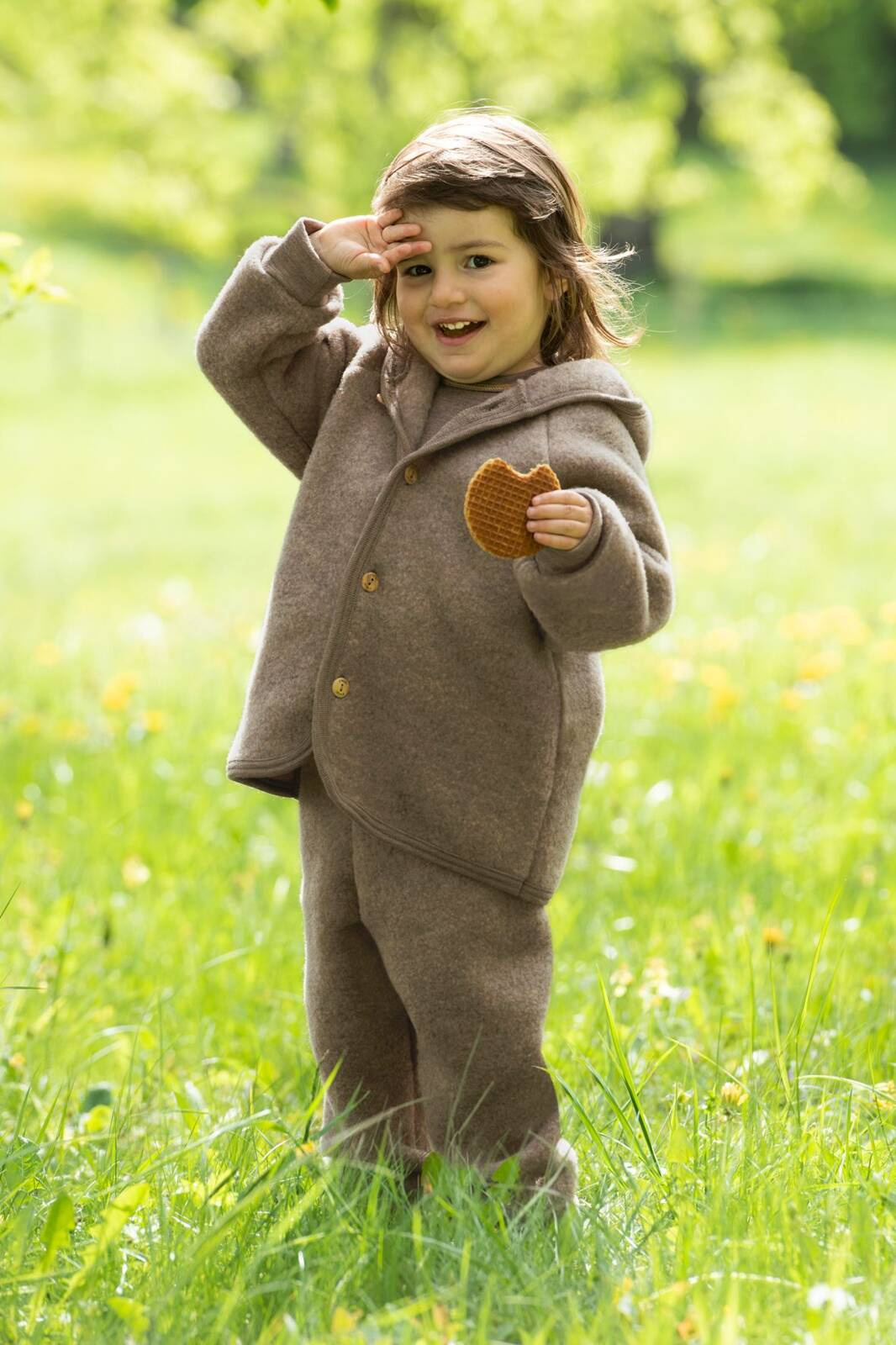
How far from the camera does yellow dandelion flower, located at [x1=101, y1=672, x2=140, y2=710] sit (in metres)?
4.21

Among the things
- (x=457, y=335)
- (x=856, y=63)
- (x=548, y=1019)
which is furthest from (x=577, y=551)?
(x=856, y=63)

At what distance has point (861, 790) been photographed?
3.75 m

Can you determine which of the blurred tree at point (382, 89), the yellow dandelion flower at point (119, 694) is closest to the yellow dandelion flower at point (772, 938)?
the yellow dandelion flower at point (119, 694)

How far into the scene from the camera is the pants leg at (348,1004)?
6.96 ft

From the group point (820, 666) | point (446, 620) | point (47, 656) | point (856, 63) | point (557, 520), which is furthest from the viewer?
point (856, 63)

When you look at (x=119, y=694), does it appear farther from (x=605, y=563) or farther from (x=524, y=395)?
(x=605, y=563)

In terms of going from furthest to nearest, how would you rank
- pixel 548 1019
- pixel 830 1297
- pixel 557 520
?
pixel 548 1019 < pixel 557 520 < pixel 830 1297

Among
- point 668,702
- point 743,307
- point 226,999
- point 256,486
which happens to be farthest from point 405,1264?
point 743,307

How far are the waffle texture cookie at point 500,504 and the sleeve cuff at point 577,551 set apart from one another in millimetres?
47

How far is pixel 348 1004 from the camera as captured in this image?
218cm

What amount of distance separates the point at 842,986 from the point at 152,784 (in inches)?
71.5

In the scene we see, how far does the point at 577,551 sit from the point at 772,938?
1200 millimetres

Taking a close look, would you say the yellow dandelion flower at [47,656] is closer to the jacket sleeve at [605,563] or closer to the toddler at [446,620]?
the toddler at [446,620]

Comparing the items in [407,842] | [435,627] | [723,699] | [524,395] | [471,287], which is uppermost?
[471,287]
